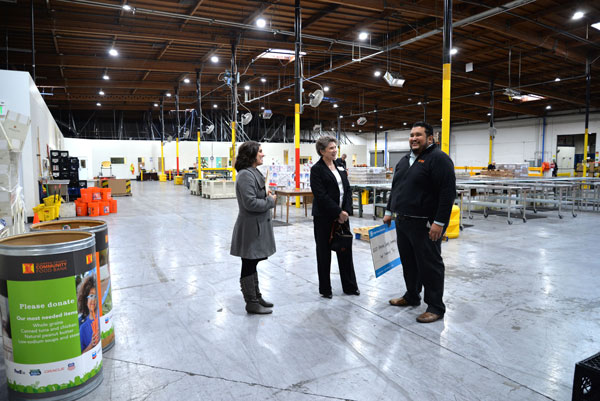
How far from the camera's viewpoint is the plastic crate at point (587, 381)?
1560 mm

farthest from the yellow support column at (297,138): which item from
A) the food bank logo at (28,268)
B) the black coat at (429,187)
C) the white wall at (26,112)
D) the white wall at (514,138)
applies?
the white wall at (514,138)

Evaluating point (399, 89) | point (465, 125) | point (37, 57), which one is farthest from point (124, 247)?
point (465, 125)

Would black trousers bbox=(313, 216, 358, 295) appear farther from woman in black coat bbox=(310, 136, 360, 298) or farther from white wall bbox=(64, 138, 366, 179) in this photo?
white wall bbox=(64, 138, 366, 179)

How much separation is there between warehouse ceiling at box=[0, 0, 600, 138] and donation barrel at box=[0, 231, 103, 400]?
904cm

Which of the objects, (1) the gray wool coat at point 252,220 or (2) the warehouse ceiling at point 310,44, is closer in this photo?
(1) the gray wool coat at point 252,220

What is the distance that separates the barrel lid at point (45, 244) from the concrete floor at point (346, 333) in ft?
2.76

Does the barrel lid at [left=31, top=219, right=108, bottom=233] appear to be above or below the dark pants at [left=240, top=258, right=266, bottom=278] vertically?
above

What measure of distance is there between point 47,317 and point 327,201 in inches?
85.7

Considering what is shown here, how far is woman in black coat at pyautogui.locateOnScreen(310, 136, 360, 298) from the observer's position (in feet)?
11.2

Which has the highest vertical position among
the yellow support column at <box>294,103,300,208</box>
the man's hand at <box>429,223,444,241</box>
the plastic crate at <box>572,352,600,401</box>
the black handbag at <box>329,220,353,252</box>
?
the yellow support column at <box>294,103,300,208</box>

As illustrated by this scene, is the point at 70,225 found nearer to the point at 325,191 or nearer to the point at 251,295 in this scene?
the point at 251,295

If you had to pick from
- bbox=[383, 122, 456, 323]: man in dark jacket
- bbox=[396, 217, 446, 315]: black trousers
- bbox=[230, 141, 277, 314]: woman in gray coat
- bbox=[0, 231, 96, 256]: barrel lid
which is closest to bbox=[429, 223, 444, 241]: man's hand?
bbox=[383, 122, 456, 323]: man in dark jacket

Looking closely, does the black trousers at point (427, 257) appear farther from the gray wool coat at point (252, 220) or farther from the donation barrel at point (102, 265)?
the donation barrel at point (102, 265)

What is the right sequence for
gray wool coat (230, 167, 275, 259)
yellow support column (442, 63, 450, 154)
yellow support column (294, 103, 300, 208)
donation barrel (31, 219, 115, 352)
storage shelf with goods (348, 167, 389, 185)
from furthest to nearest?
storage shelf with goods (348, 167, 389, 185) → yellow support column (294, 103, 300, 208) → yellow support column (442, 63, 450, 154) → gray wool coat (230, 167, 275, 259) → donation barrel (31, 219, 115, 352)
